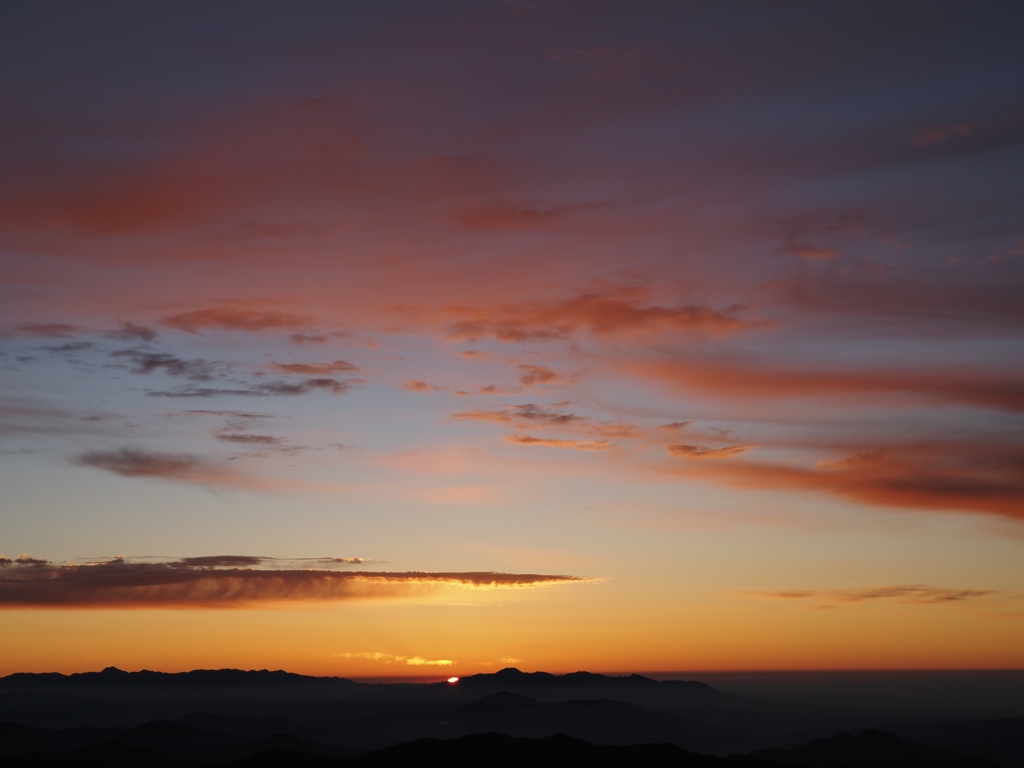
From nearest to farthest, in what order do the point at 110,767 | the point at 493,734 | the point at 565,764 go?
the point at 565,764, the point at 493,734, the point at 110,767

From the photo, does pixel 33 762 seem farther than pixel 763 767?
Yes

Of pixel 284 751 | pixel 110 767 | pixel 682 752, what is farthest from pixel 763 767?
pixel 110 767

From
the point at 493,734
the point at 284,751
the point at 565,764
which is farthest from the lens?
the point at 284,751

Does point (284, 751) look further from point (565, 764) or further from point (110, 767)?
point (565, 764)

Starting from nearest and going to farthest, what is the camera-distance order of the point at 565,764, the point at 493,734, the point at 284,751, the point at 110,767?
the point at 565,764 → the point at 493,734 → the point at 284,751 → the point at 110,767

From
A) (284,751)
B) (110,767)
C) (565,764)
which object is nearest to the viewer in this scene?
(565,764)

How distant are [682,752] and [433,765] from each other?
39884mm

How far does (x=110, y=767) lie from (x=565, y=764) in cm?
10909

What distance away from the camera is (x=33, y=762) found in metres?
158

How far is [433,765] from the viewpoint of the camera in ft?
475

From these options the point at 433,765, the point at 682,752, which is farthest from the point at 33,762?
the point at 682,752

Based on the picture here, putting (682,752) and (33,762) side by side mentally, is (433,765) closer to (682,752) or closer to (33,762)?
(682,752)

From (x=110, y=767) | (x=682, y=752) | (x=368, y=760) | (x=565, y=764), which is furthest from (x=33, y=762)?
(x=682, y=752)

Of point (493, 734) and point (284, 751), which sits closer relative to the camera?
point (493, 734)
